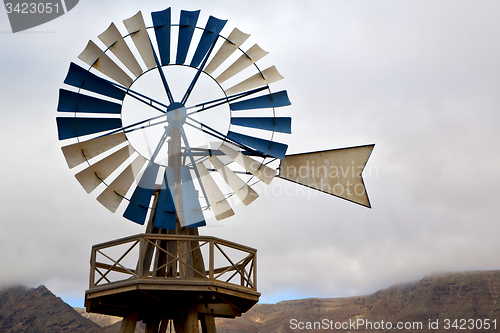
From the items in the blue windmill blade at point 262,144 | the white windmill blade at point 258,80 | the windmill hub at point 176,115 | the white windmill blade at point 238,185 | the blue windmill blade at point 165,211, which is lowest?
the blue windmill blade at point 165,211

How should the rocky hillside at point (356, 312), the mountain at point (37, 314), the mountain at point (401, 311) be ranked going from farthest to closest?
the mountain at point (401, 311), the rocky hillside at point (356, 312), the mountain at point (37, 314)

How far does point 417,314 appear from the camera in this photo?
63.6m

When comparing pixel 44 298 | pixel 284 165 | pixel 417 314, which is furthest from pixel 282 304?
pixel 284 165

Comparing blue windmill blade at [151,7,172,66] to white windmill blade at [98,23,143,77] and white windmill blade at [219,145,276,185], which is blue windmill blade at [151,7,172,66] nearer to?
white windmill blade at [98,23,143,77]

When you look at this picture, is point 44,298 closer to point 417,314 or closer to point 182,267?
point 417,314

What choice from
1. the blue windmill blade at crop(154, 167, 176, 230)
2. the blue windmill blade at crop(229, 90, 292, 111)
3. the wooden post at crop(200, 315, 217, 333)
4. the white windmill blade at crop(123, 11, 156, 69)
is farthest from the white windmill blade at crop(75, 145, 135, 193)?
the wooden post at crop(200, 315, 217, 333)

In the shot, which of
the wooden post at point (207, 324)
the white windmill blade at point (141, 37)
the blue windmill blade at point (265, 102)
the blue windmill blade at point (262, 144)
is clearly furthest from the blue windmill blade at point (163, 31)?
the wooden post at point (207, 324)

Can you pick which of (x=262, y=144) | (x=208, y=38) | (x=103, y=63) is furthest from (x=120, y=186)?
(x=208, y=38)

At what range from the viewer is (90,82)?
8.80m

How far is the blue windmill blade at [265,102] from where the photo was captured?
9.58 m

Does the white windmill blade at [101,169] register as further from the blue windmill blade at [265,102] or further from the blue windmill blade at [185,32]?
the blue windmill blade at [265,102]

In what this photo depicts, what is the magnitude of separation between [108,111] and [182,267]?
2.96 m

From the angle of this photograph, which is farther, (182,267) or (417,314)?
(417,314)

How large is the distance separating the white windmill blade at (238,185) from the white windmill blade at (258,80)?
4.64ft
